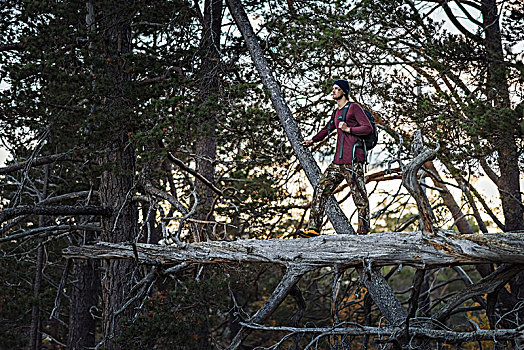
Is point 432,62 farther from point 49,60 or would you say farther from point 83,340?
point 83,340

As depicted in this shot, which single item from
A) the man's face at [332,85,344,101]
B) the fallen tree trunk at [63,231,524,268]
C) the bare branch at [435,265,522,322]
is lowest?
the bare branch at [435,265,522,322]

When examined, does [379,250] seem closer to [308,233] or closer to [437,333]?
[308,233]

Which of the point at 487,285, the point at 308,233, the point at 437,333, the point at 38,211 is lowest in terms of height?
the point at 437,333

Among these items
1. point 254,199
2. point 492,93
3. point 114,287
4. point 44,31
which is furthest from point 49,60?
point 492,93

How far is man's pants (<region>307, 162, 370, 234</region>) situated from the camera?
6191 millimetres

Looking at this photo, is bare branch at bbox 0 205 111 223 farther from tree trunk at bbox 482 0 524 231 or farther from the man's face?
tree trunk at bbox 482 0 524 231

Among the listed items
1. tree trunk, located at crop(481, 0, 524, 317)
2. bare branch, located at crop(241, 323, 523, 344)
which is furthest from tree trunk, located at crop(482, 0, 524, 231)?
A: bare branch, located at crop(241, 323, 523, 344)

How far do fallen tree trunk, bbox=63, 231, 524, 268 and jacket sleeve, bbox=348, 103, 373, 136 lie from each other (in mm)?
1078

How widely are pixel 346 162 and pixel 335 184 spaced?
0.34 meters

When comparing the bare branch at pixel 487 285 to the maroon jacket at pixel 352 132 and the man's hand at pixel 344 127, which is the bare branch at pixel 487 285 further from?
the man's hand at pixel 344 127

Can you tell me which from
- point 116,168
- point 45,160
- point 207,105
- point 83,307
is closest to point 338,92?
point 207,105

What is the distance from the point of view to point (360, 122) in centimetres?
595

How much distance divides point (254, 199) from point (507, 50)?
4838 mm

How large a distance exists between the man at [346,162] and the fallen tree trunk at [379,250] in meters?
0.28
